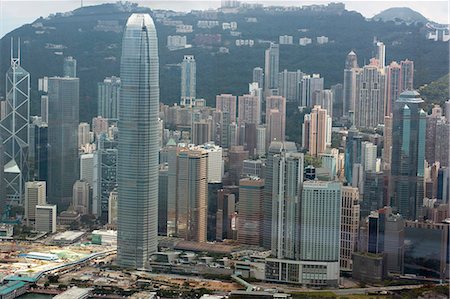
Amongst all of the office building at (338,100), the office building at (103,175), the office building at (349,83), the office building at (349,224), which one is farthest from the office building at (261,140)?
the office building at (103,175)

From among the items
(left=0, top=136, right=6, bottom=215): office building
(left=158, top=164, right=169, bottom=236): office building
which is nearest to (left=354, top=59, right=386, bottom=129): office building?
(left=158, top=164, right=169, bottom=236): office building

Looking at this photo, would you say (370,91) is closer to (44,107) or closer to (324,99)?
(324,99)

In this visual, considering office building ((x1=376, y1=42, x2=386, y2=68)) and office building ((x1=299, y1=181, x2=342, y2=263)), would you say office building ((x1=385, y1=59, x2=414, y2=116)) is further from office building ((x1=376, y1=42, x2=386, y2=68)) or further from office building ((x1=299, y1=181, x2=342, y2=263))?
office building ((x1=299, y1=181, x2=342, y2=263))

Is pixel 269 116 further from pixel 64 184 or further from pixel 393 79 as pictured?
pixel 64 184

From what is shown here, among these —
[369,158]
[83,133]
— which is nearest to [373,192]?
[369,158]

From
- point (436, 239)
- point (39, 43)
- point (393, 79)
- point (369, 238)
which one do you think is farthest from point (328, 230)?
point (39, 43)
